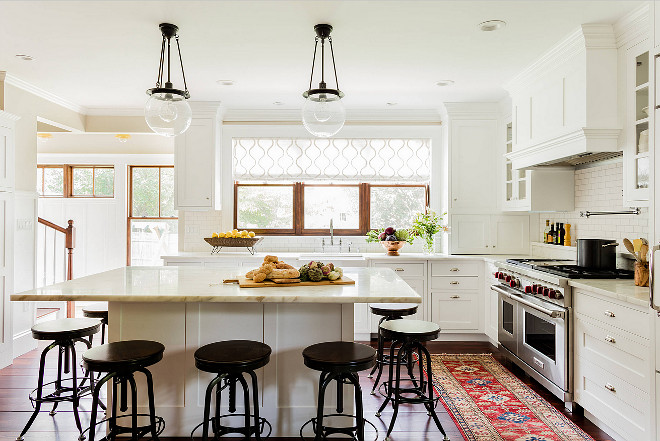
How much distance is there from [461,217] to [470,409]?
2.67 meters

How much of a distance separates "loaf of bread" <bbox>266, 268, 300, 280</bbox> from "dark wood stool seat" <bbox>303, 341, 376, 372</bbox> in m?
0.48

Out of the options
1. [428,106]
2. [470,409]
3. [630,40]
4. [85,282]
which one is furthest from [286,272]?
[428,106]

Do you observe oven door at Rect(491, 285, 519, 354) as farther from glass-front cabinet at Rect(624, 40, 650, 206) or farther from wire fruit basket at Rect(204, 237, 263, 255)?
wire fruit basket at Rect(204, 237, 263, 255)

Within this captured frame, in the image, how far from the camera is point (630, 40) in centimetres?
324

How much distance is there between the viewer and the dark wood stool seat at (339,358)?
2.36 meters

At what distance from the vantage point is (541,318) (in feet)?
12.0

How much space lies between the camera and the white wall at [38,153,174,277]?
756 centimetres

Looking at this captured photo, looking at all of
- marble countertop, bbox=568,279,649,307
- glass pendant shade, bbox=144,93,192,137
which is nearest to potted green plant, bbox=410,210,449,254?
marble countertop, bbox=568,279,649,307

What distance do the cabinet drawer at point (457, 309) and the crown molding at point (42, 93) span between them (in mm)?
4703

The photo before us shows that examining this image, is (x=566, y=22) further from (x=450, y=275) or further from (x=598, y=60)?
(x=450, y=275)

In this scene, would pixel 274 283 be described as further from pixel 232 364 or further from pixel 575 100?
pixel 575 100

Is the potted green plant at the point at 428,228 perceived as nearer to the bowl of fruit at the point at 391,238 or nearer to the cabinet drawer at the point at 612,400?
the bowl of fruit at the point at 391,238

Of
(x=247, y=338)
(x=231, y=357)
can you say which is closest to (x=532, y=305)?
(x=247, y=338)

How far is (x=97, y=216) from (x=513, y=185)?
244 inches
